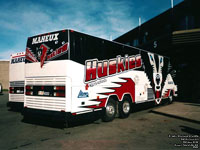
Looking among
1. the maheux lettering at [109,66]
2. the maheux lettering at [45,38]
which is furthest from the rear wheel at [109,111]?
the maheux lettering at [45,38]

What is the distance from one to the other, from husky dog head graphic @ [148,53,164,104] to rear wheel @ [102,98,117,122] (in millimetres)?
4392

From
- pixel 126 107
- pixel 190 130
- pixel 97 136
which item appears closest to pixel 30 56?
pixel 97 136

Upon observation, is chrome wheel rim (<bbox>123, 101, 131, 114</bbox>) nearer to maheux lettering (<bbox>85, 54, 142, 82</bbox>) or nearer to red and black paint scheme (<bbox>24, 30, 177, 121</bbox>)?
red and black paint scheme (<bbox>24, 30, 177, 121</bbox>)

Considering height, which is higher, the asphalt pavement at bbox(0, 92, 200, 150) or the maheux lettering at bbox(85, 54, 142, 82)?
the maheux lettering at bbox(85, 54, 142, 82)

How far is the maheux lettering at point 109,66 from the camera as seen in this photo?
670 centimetres

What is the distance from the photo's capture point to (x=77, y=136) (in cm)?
561

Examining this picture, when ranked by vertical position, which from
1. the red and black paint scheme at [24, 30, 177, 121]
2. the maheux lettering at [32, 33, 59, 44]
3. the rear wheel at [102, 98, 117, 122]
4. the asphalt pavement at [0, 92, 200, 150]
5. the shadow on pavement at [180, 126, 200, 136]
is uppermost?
the maheux lettering at [32, 33, 59, 44]

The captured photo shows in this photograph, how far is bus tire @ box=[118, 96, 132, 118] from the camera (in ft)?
26.9

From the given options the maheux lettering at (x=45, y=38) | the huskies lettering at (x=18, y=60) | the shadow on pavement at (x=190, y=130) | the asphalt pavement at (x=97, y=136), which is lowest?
the shadow on pavement at (x=190, y=130)

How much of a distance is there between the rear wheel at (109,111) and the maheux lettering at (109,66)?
128 cm

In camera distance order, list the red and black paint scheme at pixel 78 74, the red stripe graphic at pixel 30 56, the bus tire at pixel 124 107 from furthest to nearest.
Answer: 1. the bus tire at pixel 124 107
2. the red stripe graphic at pixel 30 56
3. the red and black paint scheme at pixel 78 74

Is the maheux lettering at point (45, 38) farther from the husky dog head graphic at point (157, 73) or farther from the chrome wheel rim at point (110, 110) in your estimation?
the husky dog head graphic at point (157, 73)

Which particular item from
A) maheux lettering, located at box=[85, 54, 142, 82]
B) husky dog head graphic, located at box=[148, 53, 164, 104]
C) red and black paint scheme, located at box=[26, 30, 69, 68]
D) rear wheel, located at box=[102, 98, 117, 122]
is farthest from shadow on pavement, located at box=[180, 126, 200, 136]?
red and black paint scheme, located at box=[26, 30, 69, 68]

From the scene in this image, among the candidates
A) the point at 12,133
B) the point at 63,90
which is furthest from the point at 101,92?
Result: the point at 12,133
